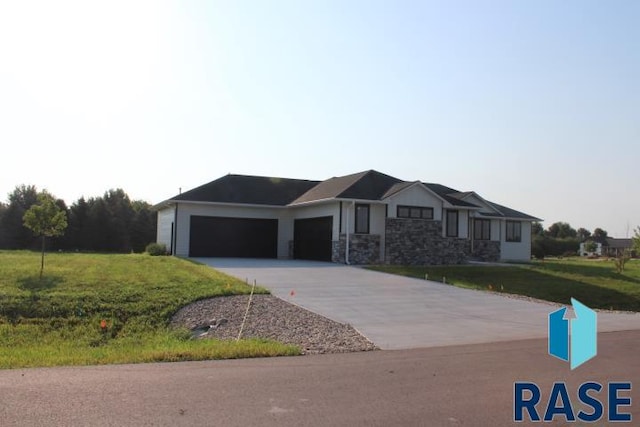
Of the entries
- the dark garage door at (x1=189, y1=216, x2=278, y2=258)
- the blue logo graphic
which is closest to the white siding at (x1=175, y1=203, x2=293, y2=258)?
the dark garage door at (x1=189, y1=216, x2=278, y2=258)

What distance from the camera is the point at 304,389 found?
22.7 feet

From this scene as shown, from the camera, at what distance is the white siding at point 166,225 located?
34.2 m

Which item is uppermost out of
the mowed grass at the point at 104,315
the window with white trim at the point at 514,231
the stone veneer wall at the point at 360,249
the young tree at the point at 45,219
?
the window with white trim at the point at 514,231

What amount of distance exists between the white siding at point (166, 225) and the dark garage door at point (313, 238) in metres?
7.34

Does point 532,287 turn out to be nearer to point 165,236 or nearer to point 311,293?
point 311,293

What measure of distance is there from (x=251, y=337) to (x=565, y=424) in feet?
22.8

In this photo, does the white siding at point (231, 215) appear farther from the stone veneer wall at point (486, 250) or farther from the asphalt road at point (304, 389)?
the asphalt road at point (304, 389)

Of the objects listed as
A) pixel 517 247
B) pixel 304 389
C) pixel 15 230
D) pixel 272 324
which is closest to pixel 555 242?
pixel 517 247

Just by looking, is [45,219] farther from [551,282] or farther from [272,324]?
[551,282]

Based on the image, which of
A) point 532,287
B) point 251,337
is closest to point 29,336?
point 251,337

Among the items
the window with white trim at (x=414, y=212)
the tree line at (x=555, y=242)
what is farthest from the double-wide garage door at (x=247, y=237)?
the tree line at (x=555, y=242)

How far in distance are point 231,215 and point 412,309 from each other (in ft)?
65.0

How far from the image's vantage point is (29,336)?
1365 cm

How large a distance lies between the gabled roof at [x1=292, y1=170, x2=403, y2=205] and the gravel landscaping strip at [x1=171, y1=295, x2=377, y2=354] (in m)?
13.1
